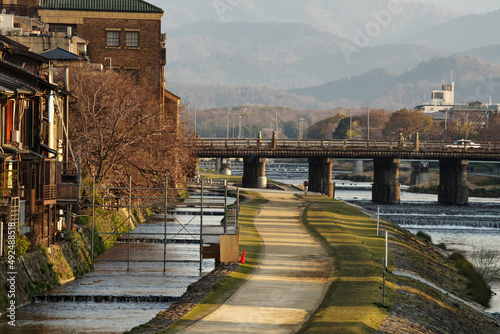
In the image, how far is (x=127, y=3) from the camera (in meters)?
102

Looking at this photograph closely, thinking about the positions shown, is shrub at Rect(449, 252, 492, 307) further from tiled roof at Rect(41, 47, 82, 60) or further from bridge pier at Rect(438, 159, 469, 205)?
bridge pier at Rect(438, 159, 469, 205)

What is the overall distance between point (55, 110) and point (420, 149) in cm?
8371

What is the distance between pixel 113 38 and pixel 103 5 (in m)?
4.13

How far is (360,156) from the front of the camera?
404 ft

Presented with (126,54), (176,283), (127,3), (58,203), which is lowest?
(176,283)

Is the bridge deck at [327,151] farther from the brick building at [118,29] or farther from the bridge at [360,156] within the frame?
the brick building at [118,29]

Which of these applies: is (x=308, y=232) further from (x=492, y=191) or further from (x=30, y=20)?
(x=492, y=191)

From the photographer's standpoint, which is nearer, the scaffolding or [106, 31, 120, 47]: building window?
the scaffolding

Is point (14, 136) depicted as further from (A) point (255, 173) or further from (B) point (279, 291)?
(A) point (255, 173)

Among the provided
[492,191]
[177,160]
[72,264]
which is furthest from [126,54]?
[492,191]

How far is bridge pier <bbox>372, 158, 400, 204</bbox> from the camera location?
12588 centimetres

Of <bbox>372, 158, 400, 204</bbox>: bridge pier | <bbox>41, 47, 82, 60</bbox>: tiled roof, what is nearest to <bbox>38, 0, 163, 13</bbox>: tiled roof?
<bbox>41, 47, 82, 60</bbox>: tiled roof

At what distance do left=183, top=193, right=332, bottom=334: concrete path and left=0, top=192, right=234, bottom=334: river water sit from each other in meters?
4.66

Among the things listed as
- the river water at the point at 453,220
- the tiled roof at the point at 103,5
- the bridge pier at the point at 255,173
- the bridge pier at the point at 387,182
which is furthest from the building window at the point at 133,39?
the bridge pier at the point at 387,182
